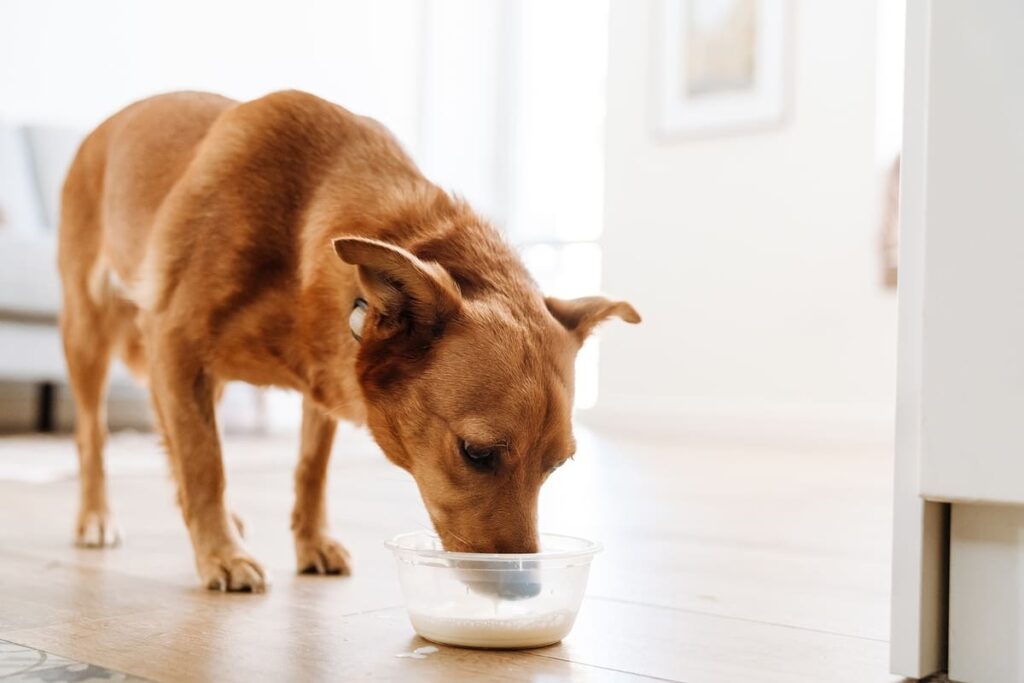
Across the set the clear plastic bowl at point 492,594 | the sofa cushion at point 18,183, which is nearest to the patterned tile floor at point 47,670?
the clear plastic bowl at point 492,594

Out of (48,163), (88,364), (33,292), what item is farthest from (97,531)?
(48,163)

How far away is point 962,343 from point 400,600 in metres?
0.93

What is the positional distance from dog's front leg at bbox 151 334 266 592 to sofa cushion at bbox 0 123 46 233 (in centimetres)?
395

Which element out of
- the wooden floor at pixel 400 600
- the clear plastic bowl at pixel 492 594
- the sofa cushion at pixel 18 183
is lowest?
the wooden floor at pixel 400 600

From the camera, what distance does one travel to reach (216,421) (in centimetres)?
187

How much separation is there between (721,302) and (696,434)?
2.69ft

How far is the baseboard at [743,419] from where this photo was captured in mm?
6066

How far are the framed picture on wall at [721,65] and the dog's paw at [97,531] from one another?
5207mm

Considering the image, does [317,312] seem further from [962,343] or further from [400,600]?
[962,343]

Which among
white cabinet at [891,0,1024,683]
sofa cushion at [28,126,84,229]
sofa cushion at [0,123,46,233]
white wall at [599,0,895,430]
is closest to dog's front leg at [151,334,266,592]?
white cabinet at [891,0,1024,683]

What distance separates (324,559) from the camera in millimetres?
1904

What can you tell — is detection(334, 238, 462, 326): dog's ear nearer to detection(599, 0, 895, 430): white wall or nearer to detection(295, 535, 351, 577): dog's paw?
detection(295, 535, 351, 577): dog's paw

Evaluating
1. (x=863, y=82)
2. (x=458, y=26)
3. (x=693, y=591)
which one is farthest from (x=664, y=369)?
(x=693, y=591)

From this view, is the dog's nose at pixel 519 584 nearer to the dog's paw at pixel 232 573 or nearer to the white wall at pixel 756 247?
the dog's paw at pixel 232 573
